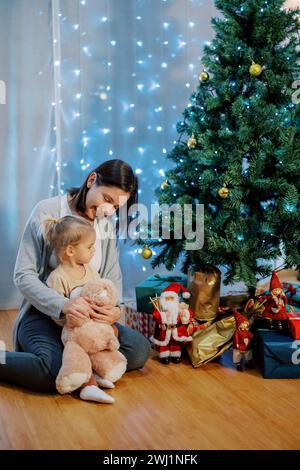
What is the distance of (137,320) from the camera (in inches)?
110

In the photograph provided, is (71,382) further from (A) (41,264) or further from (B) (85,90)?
Answer: (B) (85,90)

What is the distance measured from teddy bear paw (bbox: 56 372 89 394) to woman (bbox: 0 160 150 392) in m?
0.06

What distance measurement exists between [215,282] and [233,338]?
0.27m

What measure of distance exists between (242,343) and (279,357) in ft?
0.51

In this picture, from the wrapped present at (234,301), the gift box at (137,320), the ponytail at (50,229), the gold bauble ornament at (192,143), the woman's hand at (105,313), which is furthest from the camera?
the wrapped present at (234,301)

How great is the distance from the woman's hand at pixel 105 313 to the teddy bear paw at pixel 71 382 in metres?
0.22

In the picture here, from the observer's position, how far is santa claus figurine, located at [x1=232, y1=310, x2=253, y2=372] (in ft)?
8.00

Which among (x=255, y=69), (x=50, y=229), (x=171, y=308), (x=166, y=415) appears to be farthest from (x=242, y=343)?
(x=255, y=69)

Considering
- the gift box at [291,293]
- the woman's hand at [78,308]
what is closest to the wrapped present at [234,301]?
the gift box at [291,293]

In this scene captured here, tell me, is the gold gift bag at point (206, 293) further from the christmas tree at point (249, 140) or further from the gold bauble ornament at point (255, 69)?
the gold bauble ornament at point (255, 69)

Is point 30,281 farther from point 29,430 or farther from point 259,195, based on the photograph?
point 259,195

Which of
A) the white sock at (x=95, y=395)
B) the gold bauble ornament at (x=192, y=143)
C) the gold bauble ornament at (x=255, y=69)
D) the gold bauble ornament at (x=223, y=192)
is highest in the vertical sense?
the gold bauble ornament at (x=255, y=69)

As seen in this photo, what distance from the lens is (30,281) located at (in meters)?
2.29

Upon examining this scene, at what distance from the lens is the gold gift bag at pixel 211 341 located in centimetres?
248
